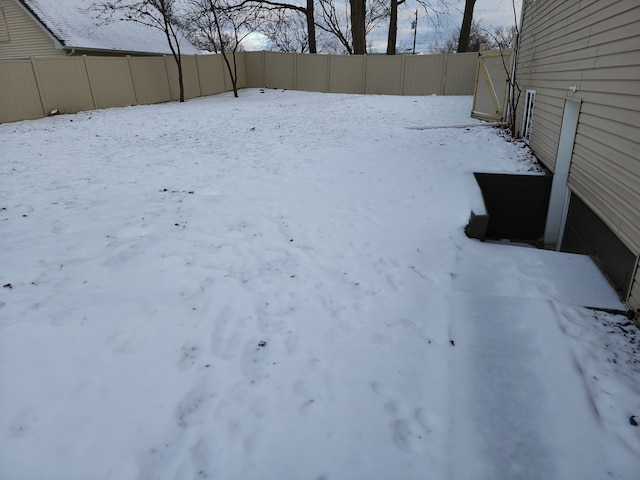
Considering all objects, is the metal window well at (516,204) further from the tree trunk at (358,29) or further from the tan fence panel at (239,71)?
the tan fence panel at (239,71)

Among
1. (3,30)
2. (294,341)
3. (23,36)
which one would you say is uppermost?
(3,30)

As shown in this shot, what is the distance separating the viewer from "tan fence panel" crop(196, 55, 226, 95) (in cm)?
1812

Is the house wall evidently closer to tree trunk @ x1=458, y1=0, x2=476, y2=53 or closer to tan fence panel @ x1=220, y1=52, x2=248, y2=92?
tree trunk @ x1=458, y1=0, x2=476, y2=53

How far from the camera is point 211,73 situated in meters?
18.7

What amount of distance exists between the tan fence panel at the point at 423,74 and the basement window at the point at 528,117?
9.56m

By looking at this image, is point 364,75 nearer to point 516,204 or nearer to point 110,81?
point 110,81

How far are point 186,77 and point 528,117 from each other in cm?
1378

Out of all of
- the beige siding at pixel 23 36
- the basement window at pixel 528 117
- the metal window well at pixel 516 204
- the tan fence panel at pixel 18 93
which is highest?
the beige siding at pixel 23 36

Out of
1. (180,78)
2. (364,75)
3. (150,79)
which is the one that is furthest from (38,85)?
→ (364,75)

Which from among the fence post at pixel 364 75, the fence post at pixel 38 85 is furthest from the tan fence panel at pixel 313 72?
the fence post at pixel 38 85

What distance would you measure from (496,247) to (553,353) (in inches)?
71.2

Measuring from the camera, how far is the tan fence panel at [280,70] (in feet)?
65.0

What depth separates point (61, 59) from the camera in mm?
12508

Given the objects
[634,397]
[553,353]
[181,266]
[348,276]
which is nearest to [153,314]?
[181,266]
